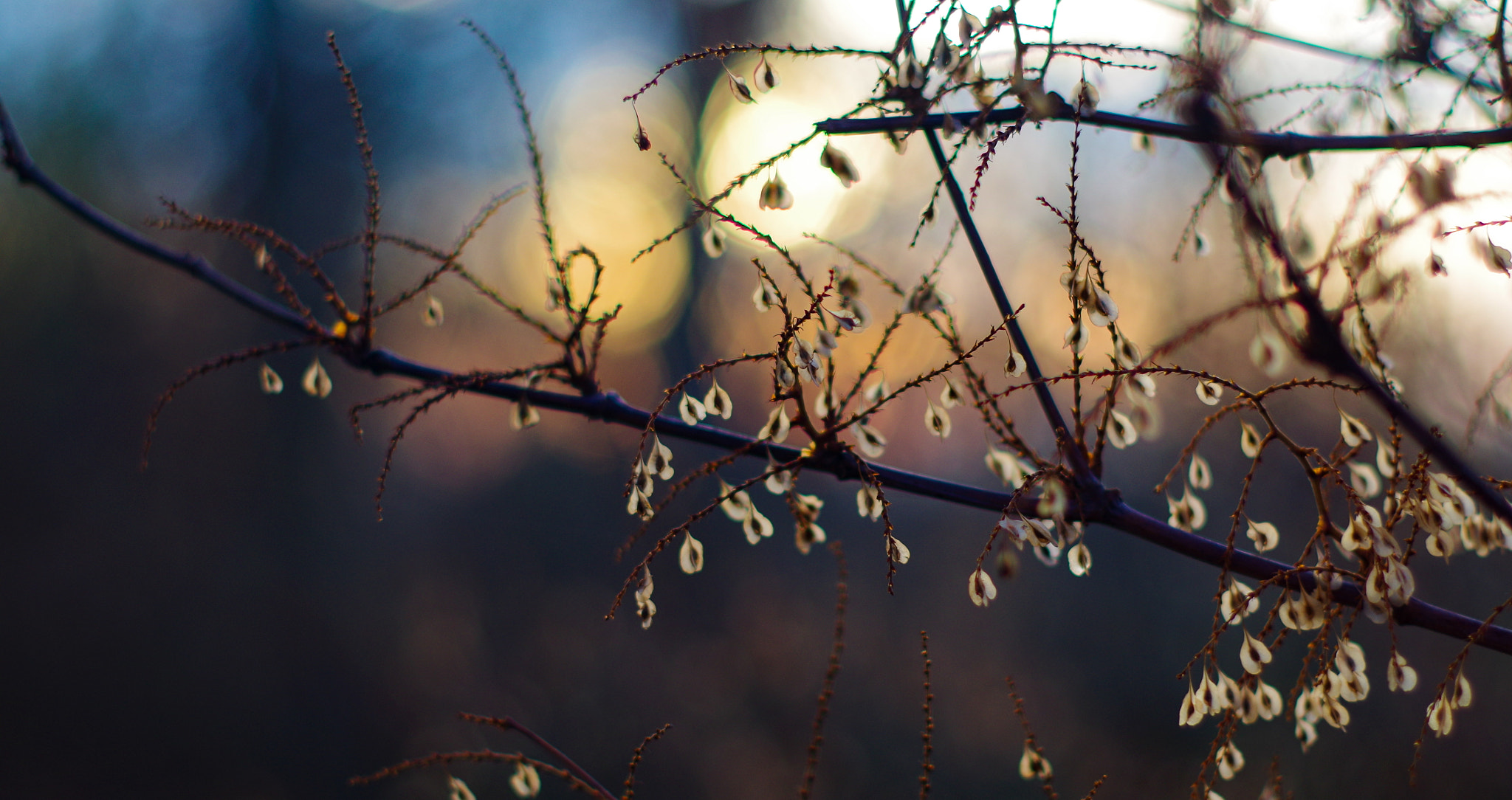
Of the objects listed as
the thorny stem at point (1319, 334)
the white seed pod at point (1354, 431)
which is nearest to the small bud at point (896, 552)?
the thorny stem at point (1319, 334)

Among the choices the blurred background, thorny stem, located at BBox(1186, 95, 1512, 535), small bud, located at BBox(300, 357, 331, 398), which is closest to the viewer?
thorny stem, located at BBox(1186, 95, 1512, 535)

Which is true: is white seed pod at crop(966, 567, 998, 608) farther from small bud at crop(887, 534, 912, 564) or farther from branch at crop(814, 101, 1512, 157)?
branch at crop(814, 101, 1512, 157)

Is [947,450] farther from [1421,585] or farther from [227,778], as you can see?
[227,778]

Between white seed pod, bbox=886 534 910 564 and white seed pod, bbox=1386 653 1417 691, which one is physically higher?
white seed pod, bbox=1386 653 1417 691

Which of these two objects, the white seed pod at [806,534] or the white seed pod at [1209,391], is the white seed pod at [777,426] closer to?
the white seed pod at [806,534]

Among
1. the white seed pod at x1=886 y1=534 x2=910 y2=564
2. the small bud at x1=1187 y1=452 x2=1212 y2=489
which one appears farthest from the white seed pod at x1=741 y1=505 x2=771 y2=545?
the small bud at x1=1187 y1=452 x2=1212 y2=489

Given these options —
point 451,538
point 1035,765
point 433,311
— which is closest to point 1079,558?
point 1035,765

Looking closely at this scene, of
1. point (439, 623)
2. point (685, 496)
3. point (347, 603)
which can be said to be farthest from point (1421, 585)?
point (347, 603)
